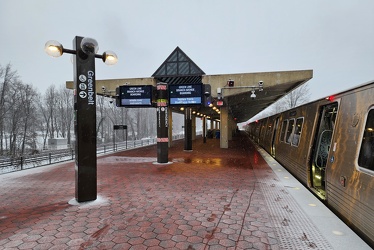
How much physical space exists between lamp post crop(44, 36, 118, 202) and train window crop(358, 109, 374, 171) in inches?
209

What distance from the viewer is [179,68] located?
53.7 feet

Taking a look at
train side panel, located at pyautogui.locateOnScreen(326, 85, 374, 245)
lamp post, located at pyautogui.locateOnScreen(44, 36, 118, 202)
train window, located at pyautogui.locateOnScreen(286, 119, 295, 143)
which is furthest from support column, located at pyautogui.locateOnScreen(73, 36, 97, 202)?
train window, located at pyautogui.locateOnScreen(286, 119, 295, 143)

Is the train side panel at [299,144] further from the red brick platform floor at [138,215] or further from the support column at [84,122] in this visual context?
the support column at [84,122]

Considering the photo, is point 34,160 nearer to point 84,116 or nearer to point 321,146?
point 84,116

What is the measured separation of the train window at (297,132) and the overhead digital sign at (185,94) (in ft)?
13.8

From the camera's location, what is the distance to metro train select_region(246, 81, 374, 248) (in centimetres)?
327

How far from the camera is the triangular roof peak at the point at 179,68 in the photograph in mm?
16078

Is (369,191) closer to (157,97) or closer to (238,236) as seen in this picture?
(238,236)

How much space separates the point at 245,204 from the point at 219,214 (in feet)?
2.88

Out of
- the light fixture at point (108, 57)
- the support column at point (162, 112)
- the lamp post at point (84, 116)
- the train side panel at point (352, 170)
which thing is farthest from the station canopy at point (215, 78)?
the train side panel at point (352, 170)

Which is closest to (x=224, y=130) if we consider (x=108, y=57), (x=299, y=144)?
(x=299, y=144)

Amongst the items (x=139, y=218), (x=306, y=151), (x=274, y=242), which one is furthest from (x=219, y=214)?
(x=306, y=151)

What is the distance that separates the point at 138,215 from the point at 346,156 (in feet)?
13.2

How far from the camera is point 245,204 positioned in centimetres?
491
